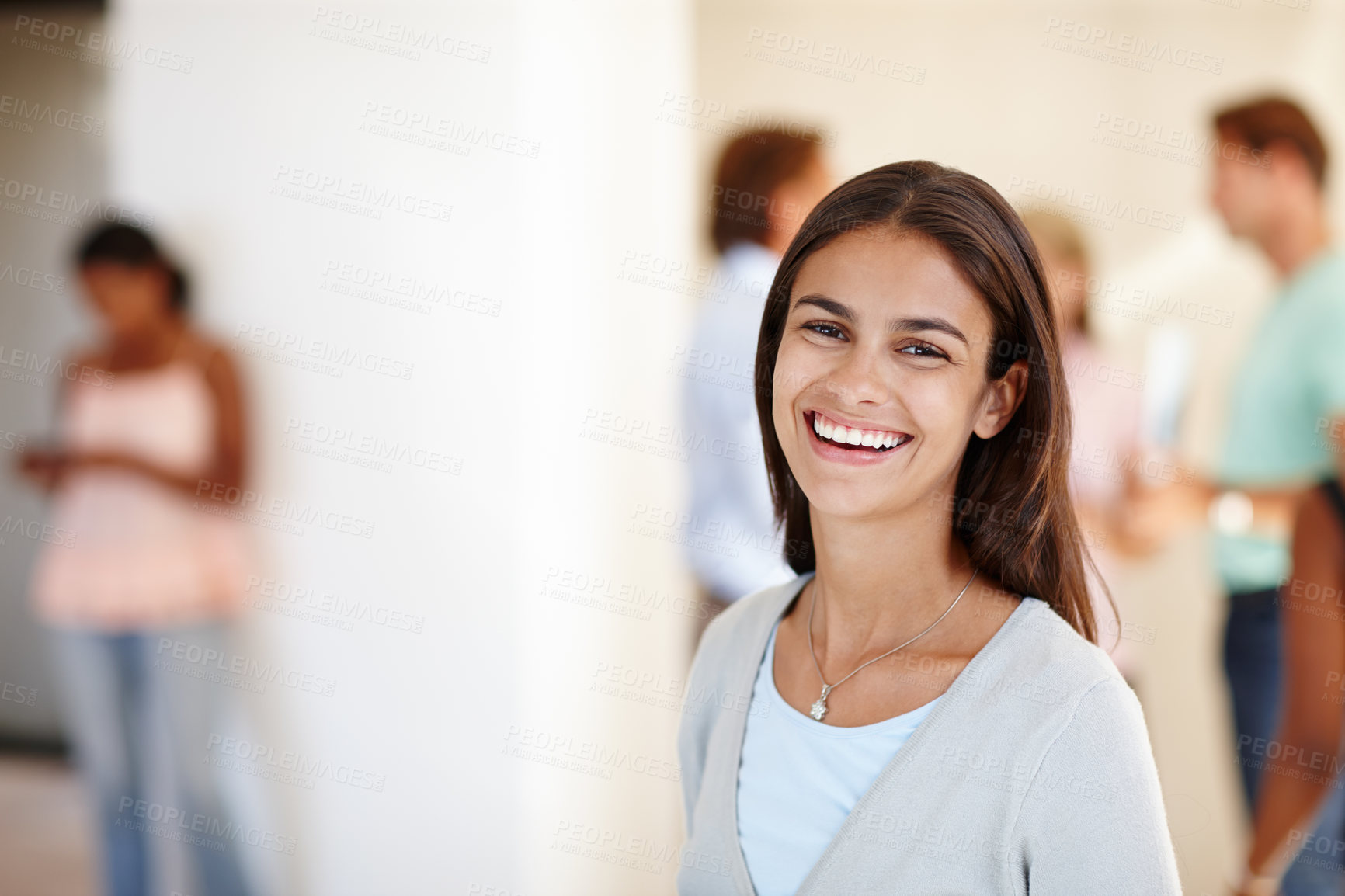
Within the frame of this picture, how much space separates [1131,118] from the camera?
357 cm

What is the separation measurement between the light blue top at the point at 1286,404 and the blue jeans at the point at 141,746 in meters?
2.77

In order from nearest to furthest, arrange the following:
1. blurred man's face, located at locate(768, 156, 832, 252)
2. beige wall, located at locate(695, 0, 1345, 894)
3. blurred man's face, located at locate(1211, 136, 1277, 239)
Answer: blurred man's face, located at locate(1211, 136, 1277, 239)
blurred man's face, located at locate(768, 156, 832, 252)
beige wall, located at locate(695, 0, 1345, 894)

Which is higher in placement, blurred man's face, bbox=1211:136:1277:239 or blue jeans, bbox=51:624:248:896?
blurred man's face, bbox=1211:136:1277:239

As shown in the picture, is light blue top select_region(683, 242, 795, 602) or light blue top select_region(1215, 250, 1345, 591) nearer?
light blue top select_region(1215, 250, 1345, 591)

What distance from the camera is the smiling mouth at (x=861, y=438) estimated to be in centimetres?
107

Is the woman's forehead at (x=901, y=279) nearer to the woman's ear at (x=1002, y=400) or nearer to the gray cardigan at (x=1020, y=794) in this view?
the woman's ear at (x=1002, y=400)

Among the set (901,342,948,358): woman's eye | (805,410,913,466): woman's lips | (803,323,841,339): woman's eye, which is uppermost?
(803,323,841,339): woman's eye

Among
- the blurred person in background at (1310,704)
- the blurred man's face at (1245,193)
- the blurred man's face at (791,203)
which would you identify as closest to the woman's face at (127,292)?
the blurred man's face at (791,203)

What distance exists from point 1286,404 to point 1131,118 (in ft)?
5.15

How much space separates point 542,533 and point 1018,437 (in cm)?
183

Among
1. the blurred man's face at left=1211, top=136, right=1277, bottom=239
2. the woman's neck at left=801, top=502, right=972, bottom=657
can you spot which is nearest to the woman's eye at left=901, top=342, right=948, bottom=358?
the woman's neck at left=801, top=502, right=972, bottom=657

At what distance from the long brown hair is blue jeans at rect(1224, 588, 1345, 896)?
1.69 metres

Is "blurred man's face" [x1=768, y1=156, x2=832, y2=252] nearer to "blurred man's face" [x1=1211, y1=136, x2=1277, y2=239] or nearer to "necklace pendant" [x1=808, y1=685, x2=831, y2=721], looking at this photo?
"blurred man's face" [x1=1211, y1=136, x2=1277, y2=239]

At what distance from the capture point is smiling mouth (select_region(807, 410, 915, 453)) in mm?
1065
